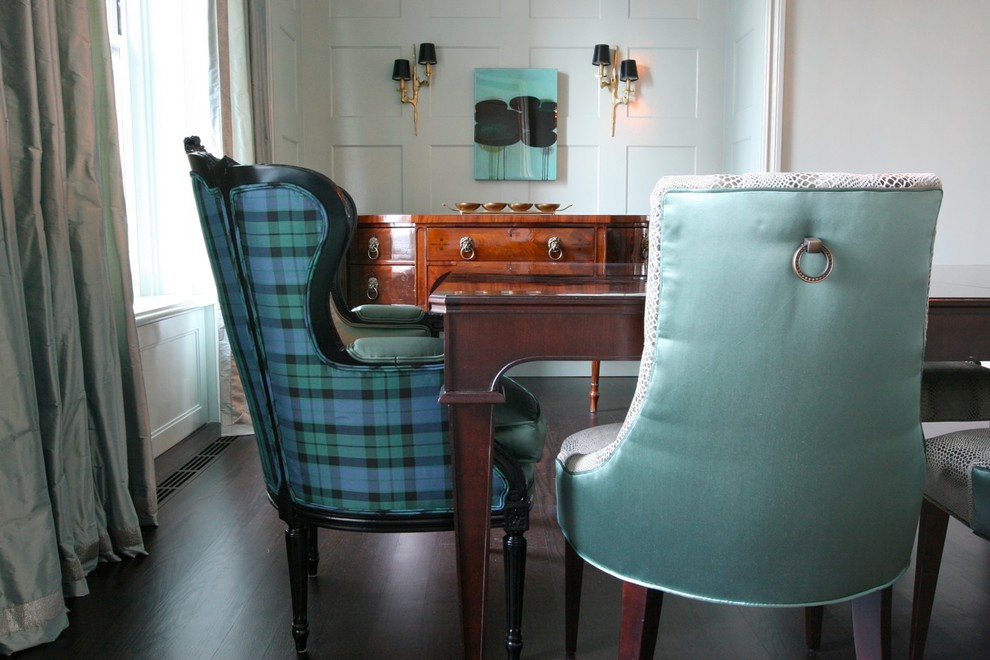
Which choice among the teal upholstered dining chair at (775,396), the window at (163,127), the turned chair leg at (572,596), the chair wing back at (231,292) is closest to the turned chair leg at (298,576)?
the chair wing back at (231,292)

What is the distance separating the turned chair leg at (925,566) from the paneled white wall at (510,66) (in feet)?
11.2

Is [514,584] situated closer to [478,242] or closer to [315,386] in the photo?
[315,386]

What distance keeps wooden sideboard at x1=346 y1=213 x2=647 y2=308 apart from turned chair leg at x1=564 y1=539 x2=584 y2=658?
7.98ft

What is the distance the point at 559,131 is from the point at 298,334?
11.7ft

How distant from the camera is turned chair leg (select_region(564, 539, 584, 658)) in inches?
59.8

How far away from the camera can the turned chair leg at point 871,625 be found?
46.5 inches

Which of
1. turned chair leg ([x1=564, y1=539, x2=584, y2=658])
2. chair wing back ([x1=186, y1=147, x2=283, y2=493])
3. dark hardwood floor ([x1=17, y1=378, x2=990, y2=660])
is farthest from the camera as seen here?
dark hardwood floor ([x1=17, y1=378, x2=990, y2=660])

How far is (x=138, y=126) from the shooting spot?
10.3ft

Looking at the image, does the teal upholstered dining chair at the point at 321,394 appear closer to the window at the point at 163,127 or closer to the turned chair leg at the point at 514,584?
the turned chair leg at the point at 514,584

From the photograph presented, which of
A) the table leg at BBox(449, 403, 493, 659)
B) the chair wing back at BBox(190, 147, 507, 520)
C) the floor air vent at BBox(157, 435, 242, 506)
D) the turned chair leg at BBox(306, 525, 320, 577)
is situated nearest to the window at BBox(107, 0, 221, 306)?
the floor air vent at BBox(157, 435, 242, 506)

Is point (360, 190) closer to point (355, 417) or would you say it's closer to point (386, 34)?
point (386, 34)

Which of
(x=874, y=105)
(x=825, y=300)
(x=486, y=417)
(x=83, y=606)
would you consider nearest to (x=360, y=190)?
(x=874, y=105)

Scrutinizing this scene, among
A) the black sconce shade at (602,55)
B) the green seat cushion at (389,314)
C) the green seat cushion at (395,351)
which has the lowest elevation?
the green seat cushion at (389,314)

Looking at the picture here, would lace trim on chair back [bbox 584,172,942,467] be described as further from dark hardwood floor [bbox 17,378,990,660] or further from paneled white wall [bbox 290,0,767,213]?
paneled white wall [bbox 290,0,767,213]
